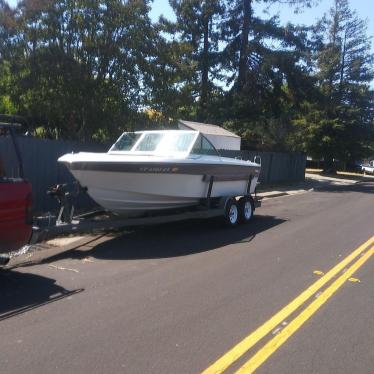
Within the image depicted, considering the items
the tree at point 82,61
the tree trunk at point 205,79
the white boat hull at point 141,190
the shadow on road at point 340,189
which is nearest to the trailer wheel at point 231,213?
the white boat hull at point 141,190

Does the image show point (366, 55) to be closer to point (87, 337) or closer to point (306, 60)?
point (306, 60)

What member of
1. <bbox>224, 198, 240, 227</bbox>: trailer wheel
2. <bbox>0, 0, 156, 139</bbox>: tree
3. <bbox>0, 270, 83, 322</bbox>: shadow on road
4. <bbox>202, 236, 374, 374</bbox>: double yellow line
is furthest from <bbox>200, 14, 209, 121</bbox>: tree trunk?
<bbox>0, 270, 83, 322</bbox>: shadow on road

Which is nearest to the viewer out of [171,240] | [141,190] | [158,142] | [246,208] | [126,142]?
[141,190]

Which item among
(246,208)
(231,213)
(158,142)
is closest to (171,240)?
(231,213)

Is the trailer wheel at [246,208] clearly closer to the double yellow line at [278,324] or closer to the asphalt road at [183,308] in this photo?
the asphalt road at [183,308]

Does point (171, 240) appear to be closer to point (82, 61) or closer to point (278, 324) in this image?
point (278, 324)

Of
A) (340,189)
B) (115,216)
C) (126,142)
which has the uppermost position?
(126,142)

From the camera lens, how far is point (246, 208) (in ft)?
41.9

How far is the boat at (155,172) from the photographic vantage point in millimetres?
9422

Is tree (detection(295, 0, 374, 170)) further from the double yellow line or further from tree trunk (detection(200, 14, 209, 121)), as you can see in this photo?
the double yellow line

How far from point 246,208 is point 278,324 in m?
7.53

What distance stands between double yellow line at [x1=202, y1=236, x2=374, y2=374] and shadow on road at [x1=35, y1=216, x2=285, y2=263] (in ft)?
8.74

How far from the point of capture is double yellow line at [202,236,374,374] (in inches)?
171

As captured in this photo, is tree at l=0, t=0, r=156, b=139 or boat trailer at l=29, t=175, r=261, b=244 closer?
boat trailer at l=29, t=175, r=261, b=244
